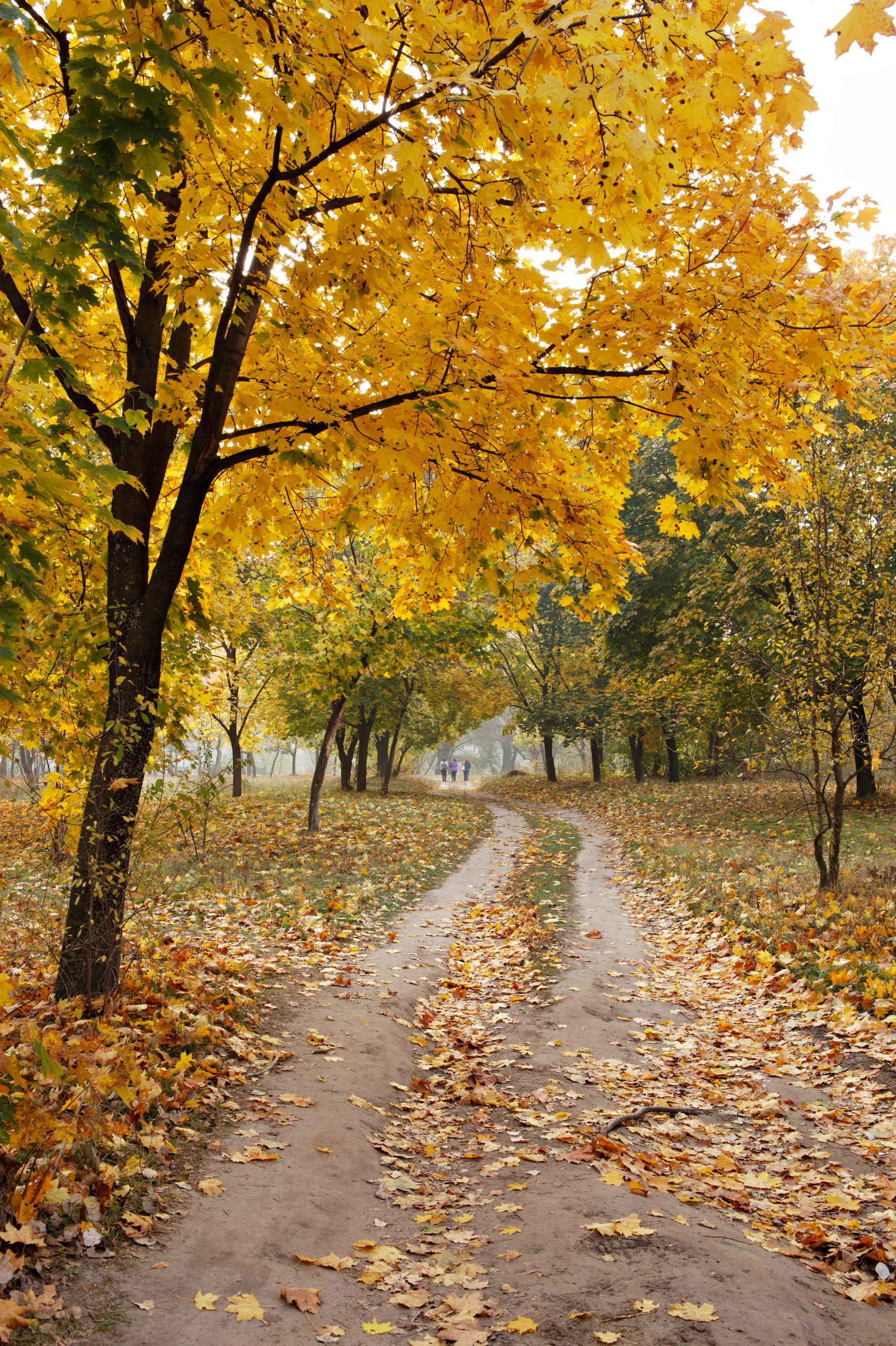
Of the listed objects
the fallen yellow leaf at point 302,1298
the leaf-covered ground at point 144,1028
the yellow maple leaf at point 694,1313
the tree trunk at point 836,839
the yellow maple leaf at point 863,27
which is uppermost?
the yellow maple leaf at point 863,27

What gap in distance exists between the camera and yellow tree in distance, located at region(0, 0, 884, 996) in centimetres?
311

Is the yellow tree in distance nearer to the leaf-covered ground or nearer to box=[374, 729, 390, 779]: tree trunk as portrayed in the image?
the leaf-covered ground

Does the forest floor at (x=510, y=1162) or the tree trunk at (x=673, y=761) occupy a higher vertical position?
the tree trunk at (x=673, y=761)

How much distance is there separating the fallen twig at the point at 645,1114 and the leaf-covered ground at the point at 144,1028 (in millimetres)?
2289

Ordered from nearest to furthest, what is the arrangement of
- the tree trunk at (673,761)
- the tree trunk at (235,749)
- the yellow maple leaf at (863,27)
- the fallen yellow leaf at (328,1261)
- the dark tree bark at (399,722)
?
the yellow maple leaf at (863,27) < the fallen yellow leaf at (328,1261) < the tree trunk at (235,749) < the tree trunk at (673,761) < the dark tree bark at (399,722)

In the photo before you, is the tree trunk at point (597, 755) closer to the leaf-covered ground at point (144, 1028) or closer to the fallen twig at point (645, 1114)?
the leaf-covered ground at point (144, 1028)

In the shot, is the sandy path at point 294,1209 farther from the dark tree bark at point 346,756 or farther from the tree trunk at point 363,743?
the dark tree bark at point 346,756

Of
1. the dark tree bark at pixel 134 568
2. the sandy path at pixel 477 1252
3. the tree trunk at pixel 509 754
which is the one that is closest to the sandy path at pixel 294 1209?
the sandy path at pixel 477 1252

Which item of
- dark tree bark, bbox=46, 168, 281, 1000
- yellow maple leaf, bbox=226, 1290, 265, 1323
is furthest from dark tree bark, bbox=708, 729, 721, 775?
yellow maple leaf, bbox=226, 1290, 265, 1323

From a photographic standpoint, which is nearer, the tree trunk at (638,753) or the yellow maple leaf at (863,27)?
the yellow maple leaf at (863,27)

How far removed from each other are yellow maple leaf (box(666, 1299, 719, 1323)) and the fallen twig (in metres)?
1.63

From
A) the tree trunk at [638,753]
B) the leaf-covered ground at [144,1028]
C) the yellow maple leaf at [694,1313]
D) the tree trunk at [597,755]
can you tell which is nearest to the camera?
the yellow maple leaf at [694,1313]

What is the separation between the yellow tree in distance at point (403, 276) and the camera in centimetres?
311

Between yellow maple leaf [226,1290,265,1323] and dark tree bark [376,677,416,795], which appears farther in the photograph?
dark tree bark [376,677,416,795]
